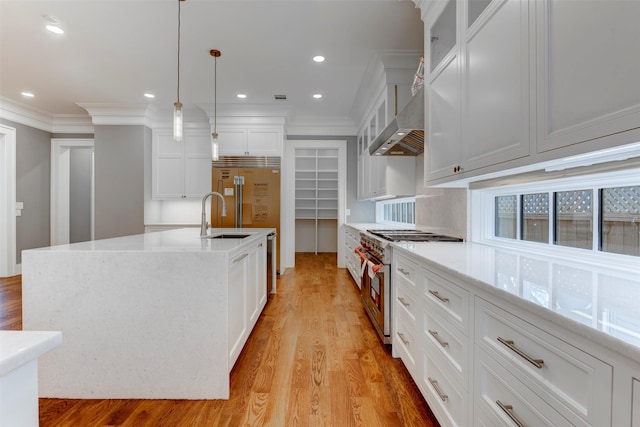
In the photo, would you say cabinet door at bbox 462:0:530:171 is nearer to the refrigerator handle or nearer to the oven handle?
the oven handle

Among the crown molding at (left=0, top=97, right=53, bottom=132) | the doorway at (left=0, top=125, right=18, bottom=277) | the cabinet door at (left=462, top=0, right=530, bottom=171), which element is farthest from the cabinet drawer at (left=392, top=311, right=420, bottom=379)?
the crown molding at (left=0, top=97, right=53, bottom=132)

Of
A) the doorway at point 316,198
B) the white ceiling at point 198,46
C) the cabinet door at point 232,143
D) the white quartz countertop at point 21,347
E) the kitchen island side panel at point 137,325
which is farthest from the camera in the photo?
the doorway at point 316,198

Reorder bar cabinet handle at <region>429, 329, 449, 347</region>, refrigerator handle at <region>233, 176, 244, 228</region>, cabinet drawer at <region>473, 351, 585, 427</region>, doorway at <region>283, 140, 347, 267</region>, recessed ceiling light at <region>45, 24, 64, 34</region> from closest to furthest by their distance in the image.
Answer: cabinet drawer at <region>473, 351, 585, 427</region> → bar cabinet handle at <region>429, 329, 449, 347</region> → recessed ceiling light at <region>45, 24, 64, 34</region> → refrigerator handle at <region>233, 176, 244, 228</region> → doorway at <region>283, 140, 347, 267</region>

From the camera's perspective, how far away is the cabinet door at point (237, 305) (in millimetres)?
1945

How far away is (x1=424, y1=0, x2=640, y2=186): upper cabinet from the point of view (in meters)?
0.88

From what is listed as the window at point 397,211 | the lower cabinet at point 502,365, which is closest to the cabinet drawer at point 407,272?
the lower cabinet at point 502,365

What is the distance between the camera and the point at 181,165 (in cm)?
561

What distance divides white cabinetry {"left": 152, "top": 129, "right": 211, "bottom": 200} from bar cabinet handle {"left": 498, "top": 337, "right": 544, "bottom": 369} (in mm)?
5374

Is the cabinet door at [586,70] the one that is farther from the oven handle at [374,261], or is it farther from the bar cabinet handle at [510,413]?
the oven handle at [374,261]

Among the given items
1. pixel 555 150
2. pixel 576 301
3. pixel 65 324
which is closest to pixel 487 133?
pixel 555 150

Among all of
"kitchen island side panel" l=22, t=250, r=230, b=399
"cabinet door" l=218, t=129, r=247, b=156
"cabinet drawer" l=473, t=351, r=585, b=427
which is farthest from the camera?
"cabinet door" l=218, t=129, r=247, b=156

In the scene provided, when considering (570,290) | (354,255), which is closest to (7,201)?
(354,255)

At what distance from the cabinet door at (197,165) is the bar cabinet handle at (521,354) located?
5374mm

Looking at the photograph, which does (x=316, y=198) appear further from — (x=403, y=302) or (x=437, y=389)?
(x=437, y=389)
